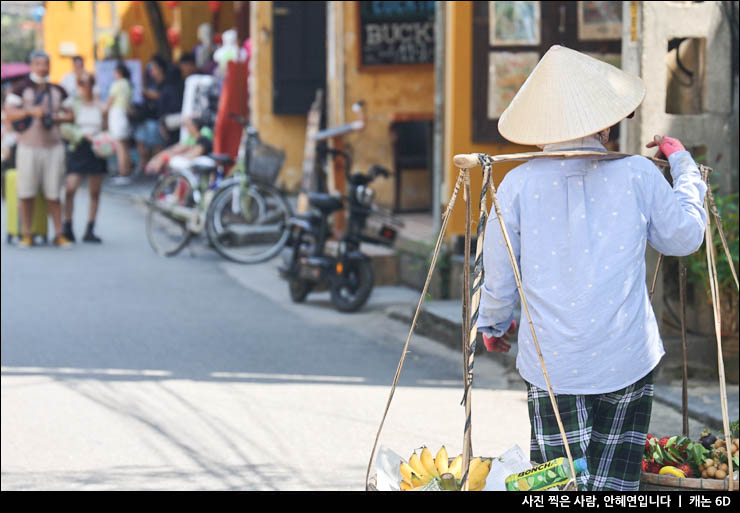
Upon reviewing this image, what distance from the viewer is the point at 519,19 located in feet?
32.8

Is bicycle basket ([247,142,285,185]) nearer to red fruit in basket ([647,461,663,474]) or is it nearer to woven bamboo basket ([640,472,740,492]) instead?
red fruit in basket ([647,461,663,474])

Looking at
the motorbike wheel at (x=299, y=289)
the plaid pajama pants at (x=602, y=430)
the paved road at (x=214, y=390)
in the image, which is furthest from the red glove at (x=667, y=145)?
the motorbike wheel at (x=299, y=289)

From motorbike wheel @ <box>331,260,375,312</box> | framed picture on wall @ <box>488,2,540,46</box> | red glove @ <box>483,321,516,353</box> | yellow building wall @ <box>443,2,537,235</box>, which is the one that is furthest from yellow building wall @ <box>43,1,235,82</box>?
red glove @ <box>483,321,516,353</box>

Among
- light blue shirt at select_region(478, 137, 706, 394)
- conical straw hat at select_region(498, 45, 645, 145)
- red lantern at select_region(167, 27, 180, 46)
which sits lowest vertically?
light blue shirt at select_region(478, 137, 706, 394)

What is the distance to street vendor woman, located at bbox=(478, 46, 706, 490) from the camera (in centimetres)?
370

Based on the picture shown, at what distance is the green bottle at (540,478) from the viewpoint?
3.27 m

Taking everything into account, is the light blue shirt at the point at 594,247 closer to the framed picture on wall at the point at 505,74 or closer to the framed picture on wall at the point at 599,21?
the framed picture on wall at the point at 505,74

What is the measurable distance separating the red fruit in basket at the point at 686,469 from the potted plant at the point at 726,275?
3.64m

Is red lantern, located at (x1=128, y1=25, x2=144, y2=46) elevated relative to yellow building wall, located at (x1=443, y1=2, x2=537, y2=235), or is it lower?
elevated

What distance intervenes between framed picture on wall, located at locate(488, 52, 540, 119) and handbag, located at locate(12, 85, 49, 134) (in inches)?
233

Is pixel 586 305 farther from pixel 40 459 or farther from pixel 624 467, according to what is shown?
pixel 40 459

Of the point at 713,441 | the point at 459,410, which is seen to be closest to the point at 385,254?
the point at 459,410

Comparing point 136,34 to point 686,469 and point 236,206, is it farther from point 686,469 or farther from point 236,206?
point 686,469

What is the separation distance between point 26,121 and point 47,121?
9.7 inches
